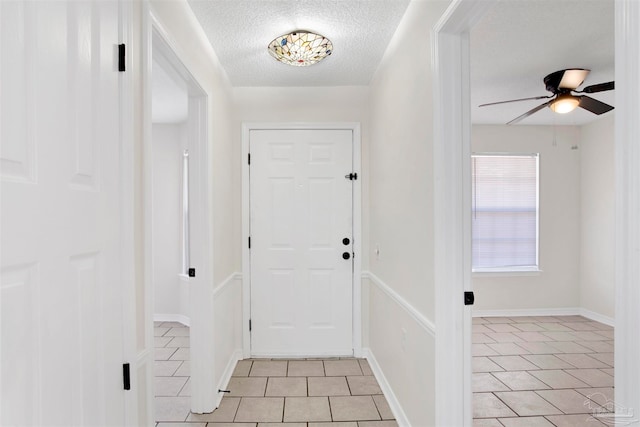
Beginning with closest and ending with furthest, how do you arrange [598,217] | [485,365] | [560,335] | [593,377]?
[593,377]
[485,365]
[560,335]
[598,217]

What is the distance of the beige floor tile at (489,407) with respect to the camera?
2.46m

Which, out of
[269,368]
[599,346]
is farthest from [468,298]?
[599,346]

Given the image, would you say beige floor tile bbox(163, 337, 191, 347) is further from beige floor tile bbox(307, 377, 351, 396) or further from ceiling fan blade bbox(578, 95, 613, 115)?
ceiling fan blade bbox(578, 95, 613, 115)

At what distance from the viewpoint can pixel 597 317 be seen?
4629 mm

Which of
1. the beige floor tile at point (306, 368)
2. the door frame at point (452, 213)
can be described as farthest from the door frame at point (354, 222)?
the door frame at point (452, 213)

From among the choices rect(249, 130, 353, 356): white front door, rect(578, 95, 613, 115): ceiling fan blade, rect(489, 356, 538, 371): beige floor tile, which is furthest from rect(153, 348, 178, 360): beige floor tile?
rect(578, 95, 613, 115): ceiling fan blade

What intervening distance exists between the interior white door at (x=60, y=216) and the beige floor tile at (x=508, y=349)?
353cm

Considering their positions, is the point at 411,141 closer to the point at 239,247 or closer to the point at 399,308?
the point at 399,308

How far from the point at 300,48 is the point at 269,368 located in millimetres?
2527

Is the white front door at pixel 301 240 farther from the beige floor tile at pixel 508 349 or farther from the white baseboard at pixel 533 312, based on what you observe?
the white baseboard at pixel 533 312

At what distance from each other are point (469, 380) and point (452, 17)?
1513mm

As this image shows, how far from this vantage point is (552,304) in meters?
4.91

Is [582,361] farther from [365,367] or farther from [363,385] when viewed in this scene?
[363,385]

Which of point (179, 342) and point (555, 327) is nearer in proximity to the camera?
point (179, 342)
